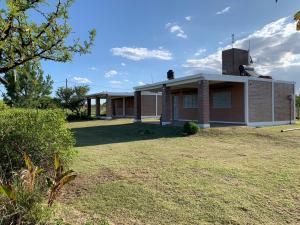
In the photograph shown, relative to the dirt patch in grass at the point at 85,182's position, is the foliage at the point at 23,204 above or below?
above

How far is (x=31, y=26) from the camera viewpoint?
15.9ft

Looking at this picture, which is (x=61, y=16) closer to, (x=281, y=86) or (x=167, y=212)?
(x=167, y=212)

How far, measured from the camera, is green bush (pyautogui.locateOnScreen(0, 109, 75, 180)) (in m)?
5.64

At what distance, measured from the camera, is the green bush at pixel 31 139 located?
5.64 m

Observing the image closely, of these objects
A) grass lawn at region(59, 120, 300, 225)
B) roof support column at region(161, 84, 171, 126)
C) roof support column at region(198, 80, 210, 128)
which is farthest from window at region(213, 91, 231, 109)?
grass lawn at region(59, 120, 300, 225)

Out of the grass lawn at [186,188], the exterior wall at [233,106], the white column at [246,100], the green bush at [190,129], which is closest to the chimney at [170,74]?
the exterior wall at [233,106]

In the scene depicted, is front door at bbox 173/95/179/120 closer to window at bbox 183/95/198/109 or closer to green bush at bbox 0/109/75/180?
window at bbox 183/95/198/109

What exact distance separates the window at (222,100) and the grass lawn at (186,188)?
1014 cm

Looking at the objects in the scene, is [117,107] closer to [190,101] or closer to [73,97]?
[73,97]

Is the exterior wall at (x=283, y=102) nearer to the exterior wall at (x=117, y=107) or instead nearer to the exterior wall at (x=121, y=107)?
the exterior wall at (x=121, y=107)

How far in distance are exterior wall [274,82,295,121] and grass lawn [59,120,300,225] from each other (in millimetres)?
11104

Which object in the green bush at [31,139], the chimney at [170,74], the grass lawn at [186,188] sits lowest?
the grass lawn at [186,188]

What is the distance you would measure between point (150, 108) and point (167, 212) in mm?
30263

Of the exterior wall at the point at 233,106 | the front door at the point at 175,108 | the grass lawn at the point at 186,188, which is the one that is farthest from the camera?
the front door at the point at 175,108
